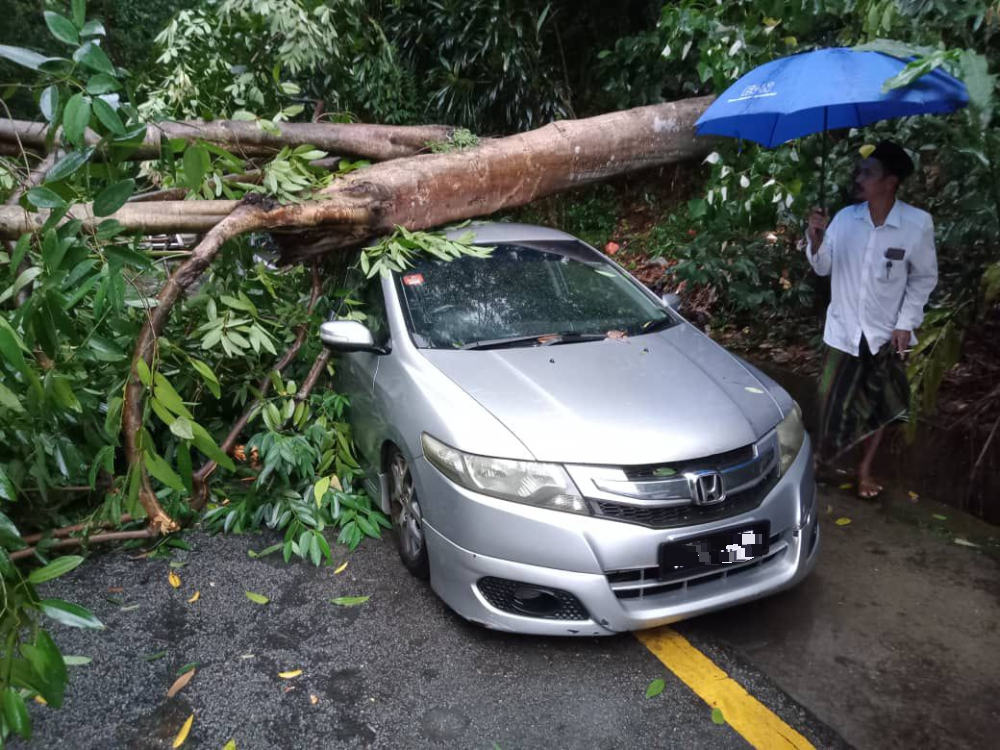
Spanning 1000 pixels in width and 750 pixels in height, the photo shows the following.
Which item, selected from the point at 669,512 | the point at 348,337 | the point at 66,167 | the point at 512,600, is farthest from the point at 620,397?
the point at 66,167

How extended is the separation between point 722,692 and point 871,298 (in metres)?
2.15

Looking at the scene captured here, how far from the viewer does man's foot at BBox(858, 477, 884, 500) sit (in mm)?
4445

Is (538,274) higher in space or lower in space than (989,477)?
higher

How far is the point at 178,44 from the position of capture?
22.4ft

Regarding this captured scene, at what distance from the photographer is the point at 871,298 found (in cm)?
405

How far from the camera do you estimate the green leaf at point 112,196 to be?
268cm

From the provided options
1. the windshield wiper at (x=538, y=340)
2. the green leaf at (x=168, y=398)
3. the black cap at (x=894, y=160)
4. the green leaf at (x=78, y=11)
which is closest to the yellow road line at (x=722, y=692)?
the windshield wiper at (x=538, y=340)

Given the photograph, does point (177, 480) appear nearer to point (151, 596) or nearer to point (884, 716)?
point (151, 596)

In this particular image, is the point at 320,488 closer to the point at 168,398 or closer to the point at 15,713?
the point at 168,398

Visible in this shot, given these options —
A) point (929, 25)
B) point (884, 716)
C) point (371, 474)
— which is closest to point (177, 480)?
point (371, 474)

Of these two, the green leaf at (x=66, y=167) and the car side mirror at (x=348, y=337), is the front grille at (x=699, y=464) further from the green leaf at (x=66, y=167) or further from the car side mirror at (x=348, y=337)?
the green leaf at (x=66, y=167)

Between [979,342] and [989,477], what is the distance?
100 centimetres

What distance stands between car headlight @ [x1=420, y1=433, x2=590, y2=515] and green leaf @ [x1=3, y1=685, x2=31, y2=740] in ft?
5.07

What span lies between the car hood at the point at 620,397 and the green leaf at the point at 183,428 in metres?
1.04
